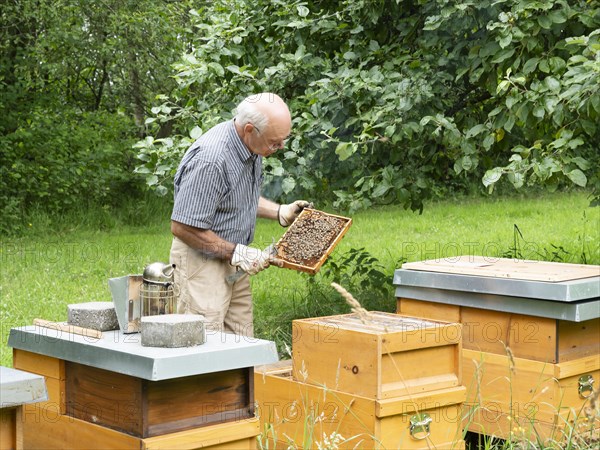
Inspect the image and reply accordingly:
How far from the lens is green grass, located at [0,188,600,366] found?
641 cm

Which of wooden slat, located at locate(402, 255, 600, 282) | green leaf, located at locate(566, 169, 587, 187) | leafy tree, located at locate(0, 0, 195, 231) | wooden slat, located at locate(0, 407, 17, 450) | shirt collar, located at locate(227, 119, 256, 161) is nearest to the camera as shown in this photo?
wooden slat, located at locate(0, 407, 17, 450)

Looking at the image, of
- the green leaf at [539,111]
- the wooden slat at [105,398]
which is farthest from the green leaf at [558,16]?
the wooden slat at [105,398]

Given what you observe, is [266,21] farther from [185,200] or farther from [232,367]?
[232,367]

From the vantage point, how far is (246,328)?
12.7ft

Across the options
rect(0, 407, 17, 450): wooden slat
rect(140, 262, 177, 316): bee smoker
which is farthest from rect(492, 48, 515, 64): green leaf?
rect(0, 407, 17, 450): wooden slat

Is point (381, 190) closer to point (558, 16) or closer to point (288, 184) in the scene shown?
point (288, 184)

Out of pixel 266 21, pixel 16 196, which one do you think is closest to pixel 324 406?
pixel 266 21

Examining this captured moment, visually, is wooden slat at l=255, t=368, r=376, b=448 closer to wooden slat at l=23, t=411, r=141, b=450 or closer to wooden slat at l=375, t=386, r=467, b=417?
wooden slat at l=375, t=386, r=467, b=417

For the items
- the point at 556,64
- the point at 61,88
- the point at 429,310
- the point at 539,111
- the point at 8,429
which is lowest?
the point at 8,429

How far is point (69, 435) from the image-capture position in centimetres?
250

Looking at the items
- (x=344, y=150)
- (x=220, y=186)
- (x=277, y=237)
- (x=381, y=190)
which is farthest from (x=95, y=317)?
(x=277, y=237)

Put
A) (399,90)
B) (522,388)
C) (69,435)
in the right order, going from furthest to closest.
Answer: (399,90) → (522,388) → (69,435)

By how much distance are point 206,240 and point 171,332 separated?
1177 millimetres

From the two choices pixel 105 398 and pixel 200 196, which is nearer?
pixel 105 398
